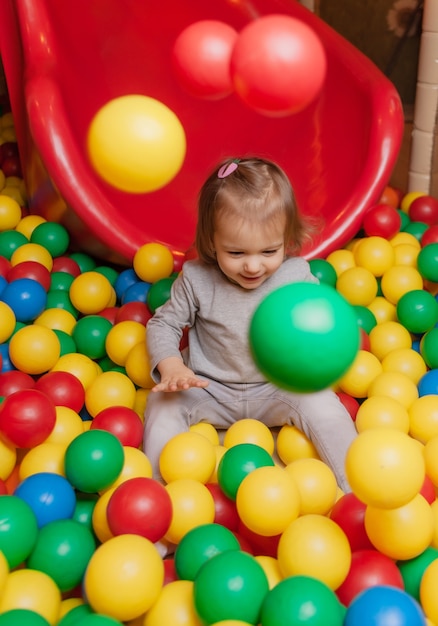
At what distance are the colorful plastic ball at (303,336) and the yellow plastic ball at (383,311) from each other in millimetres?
1002

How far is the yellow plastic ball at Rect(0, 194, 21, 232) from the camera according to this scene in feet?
6.45

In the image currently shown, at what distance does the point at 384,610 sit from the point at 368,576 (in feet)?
0.46

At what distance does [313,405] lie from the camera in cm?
126

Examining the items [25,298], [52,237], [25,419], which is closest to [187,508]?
[25,419]

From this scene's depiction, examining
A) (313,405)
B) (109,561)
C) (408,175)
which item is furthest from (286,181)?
(408,175)

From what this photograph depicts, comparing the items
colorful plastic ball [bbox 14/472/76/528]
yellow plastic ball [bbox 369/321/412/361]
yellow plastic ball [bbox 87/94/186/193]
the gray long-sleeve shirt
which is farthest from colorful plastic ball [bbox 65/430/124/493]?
yellow plastic ball [bbox 369/321/412/361]

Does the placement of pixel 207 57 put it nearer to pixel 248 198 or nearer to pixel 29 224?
pixel 248 198

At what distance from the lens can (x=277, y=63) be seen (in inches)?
27.9

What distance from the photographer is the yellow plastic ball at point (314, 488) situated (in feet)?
→ 3.47

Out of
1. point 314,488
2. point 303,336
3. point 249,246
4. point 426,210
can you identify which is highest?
point 303,336

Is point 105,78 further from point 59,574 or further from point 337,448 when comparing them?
point 59,574

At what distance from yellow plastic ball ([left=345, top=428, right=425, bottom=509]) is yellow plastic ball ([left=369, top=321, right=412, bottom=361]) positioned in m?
0.66

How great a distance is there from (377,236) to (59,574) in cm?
122

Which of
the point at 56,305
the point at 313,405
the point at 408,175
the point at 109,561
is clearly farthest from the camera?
the point at 408,175
